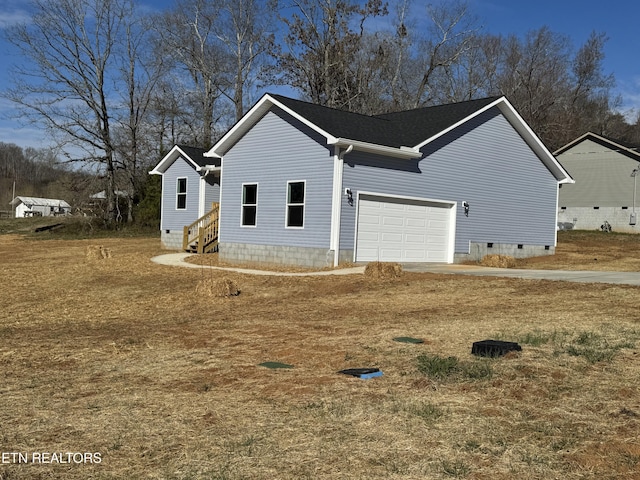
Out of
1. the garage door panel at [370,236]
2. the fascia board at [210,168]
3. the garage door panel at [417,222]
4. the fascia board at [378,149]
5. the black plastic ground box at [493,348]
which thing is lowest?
the black plastic ground box at [493,348]

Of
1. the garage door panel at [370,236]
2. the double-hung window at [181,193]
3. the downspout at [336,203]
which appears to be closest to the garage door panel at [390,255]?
the garage door panel at [370,236]

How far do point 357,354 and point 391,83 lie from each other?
125ft

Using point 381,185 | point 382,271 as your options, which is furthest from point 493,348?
point 381,185

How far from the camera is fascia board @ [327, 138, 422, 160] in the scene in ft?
56.0

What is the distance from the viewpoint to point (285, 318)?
10414mm

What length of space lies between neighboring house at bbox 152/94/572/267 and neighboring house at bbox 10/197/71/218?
3337 inches

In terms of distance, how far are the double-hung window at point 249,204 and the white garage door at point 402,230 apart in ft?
12.9

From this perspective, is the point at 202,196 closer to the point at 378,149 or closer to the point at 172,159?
the point at 172,159

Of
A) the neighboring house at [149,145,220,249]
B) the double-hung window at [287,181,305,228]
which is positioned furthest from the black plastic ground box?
the neighboring house at [149,145,220,249]

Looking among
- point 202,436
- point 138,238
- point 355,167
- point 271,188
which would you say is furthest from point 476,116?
point 138,238

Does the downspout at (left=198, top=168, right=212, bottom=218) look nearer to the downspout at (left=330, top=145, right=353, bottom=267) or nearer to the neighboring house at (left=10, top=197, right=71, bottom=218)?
the downspout at (left=330, top=145, right=353, bottom=267)

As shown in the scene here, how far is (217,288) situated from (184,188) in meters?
15.6

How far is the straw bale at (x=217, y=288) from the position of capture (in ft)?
43.3

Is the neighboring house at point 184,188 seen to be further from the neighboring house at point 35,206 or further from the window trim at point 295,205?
the neighboring house at point 35,206
